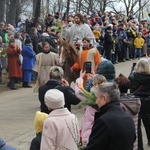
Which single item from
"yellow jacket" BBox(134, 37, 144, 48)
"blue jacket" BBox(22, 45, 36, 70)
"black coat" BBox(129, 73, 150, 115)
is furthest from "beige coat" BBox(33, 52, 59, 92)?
"yellow jacket" BBox(134, 37, 144, 48)

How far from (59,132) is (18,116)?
5737mm

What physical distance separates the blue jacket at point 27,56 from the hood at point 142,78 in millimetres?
8145

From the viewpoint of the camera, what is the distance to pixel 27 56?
15570 mm

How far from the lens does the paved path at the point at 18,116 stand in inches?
350

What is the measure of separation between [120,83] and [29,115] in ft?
15.7

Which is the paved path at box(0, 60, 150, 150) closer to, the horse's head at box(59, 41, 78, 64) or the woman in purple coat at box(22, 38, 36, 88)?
the woman in purple coat at box(22, 38, 36, 88)

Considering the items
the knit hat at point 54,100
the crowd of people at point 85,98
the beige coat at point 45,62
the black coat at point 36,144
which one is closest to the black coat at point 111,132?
the crowd of people at point 85,98

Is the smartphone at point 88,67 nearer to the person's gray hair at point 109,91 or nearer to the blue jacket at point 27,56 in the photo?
the blue jacket at point 27,56

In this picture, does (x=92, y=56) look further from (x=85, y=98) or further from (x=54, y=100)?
(x=54, y=100)

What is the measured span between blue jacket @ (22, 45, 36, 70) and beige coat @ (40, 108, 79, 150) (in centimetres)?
1012

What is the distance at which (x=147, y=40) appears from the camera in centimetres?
2728

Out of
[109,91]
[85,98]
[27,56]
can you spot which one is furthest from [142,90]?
[27,56]

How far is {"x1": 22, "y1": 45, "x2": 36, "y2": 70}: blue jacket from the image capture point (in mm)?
15523

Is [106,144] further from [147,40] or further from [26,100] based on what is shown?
[147,40]
